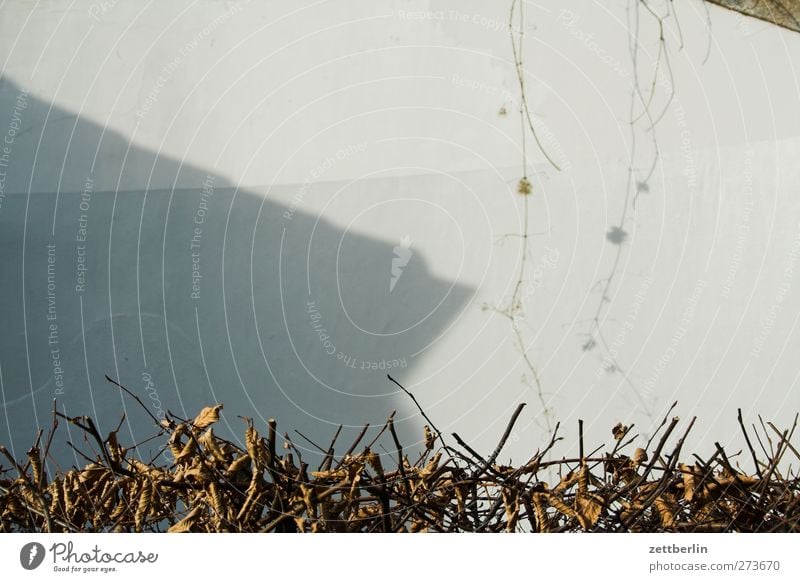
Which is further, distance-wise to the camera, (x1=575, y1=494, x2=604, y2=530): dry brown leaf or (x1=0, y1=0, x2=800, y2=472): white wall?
(x1=0, y1=0, x2=800, y2=472): white wall

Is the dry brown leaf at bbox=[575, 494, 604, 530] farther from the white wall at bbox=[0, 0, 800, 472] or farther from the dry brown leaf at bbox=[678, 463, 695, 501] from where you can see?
the white wall at bbox=[0, 0, 800, 472]

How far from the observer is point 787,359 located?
3293mm

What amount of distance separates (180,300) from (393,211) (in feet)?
2.52

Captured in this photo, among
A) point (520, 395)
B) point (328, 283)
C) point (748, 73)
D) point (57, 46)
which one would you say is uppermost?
point (748, 73)

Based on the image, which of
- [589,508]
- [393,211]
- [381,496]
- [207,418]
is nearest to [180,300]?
[393,211]

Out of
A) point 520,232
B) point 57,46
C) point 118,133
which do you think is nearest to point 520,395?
point 520,232

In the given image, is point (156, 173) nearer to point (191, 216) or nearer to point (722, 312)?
point (191, 216)

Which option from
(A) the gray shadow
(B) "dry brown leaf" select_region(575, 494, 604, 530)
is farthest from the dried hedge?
(A) the gray shadow

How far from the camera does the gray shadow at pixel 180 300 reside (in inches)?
134

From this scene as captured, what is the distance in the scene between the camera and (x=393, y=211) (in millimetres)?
3482

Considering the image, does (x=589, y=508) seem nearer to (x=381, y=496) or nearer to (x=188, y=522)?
(x=381, y=496)

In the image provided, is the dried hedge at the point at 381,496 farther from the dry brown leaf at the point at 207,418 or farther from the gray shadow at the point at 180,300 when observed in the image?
the gray shadow at the point at 180,300

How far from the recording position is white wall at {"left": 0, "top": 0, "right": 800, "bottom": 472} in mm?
3344
